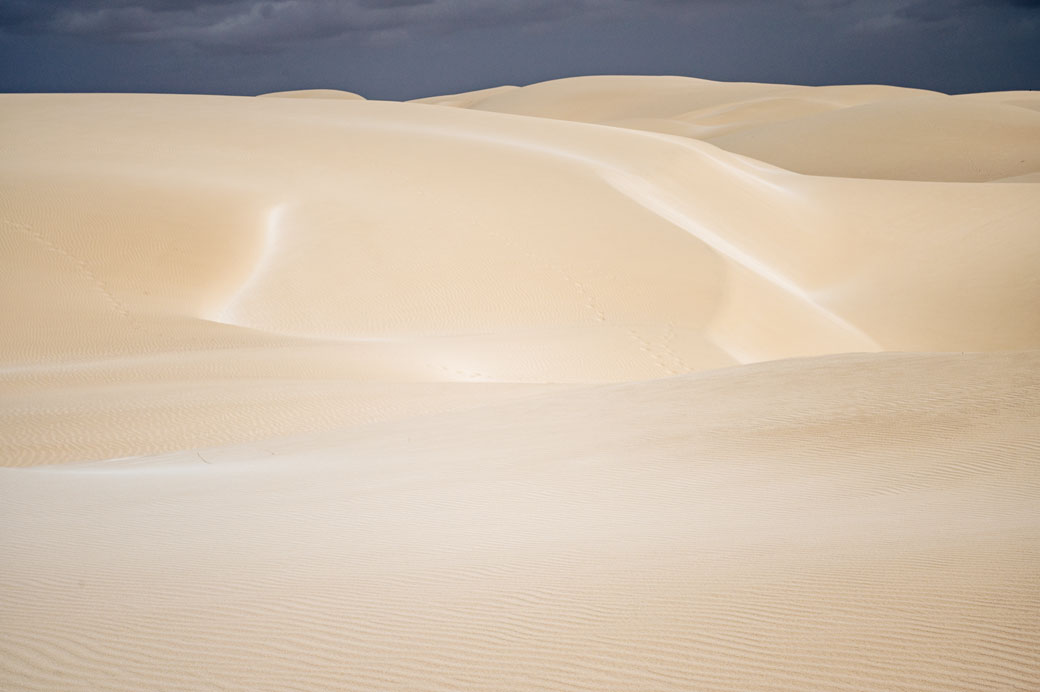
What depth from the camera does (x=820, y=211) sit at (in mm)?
32906

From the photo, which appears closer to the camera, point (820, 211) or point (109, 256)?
point (109, 256)

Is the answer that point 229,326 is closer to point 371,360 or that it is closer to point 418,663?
point 371,360

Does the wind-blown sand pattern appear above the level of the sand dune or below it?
below

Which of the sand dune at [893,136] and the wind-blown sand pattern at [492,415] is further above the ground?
the sand dune at [893,136]

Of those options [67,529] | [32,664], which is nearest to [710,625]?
[32,664]

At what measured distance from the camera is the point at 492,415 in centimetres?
1130

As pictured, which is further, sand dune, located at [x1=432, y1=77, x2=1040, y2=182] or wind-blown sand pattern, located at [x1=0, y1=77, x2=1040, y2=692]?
sand dune, located at [x1=432, y1=77, x2=1040, y2=182]

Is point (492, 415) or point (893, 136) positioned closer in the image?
point (492, 415)

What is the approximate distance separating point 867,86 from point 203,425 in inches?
4026

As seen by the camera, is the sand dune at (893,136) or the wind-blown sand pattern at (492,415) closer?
the wind-blown sand pattern at (492,415)

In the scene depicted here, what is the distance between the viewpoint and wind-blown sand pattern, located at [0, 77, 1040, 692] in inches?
145

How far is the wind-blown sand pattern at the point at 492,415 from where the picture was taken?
12.1 ft

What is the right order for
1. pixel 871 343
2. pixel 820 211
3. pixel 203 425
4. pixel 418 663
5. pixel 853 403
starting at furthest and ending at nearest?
pixel 820 211 < pixel 871 343 < pixel 203 425 < pixel 853 403 < pixel 418 663

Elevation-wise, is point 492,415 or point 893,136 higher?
point 893,136
